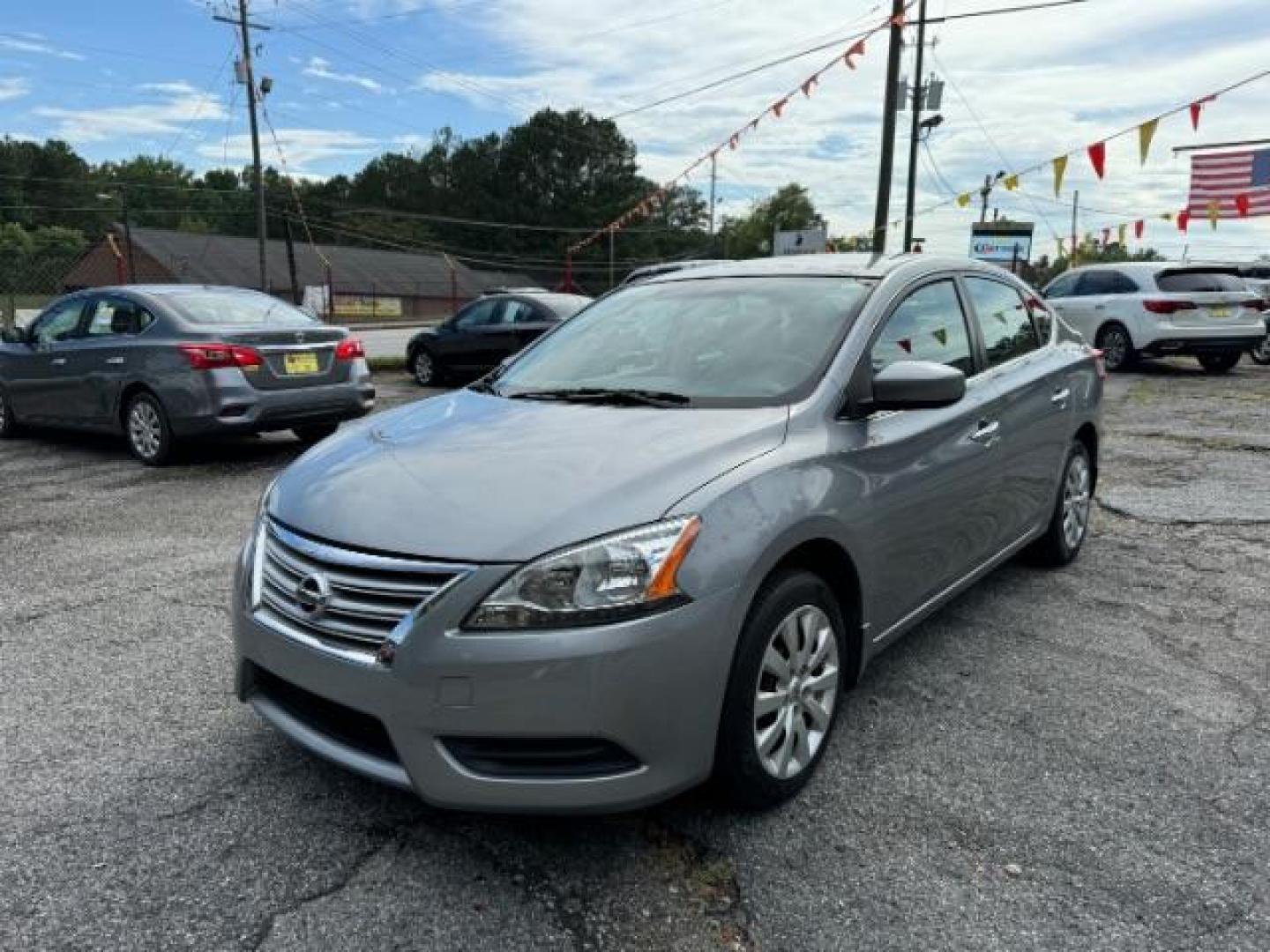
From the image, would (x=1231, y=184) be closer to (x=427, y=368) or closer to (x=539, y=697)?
(x=427, y=368)

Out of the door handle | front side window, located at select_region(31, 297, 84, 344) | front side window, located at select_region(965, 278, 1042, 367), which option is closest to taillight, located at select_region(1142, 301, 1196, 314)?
front side window, located at select_region(965, 278, 1042, 367)

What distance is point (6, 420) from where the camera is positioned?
29.3 feet

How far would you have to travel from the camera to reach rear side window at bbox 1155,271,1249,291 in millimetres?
13719

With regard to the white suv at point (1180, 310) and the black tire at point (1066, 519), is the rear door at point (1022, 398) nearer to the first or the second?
the black tire at point (1066, 519)

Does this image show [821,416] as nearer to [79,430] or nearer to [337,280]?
[79,430]

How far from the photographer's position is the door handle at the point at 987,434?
3.64 meters

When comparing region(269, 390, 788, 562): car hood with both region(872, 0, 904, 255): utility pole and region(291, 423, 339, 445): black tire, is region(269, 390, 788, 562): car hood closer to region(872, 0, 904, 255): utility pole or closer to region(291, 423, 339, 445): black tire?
region(291, 423, 339, 445): black tire

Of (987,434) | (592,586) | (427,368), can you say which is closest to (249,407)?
(987,434)

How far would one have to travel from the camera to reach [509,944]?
2.13 meters

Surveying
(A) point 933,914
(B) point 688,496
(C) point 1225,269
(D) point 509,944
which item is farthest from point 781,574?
(C) point 1225,269

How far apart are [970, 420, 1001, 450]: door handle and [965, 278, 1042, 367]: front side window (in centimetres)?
32

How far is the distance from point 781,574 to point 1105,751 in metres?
1.33

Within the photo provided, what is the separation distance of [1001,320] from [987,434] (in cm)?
83

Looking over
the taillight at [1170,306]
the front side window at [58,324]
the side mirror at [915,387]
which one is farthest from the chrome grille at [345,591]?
the taillight at [1170,306]
